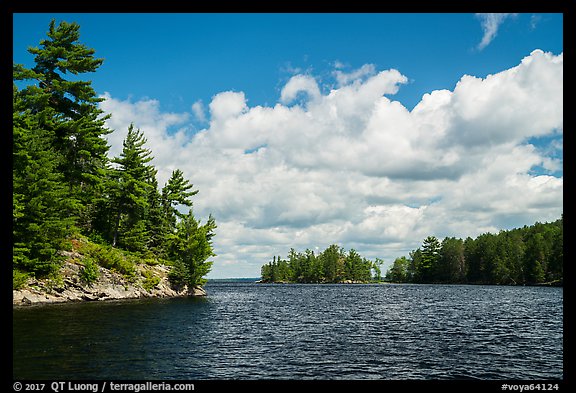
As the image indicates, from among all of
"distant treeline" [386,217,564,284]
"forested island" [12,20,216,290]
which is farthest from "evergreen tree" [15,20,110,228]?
"distant treeline" [386,217,564,284]

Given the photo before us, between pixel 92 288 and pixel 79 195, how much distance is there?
14509mm

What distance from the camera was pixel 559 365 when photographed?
22.4m

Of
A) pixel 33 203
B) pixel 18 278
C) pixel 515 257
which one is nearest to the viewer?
pixel 18 278

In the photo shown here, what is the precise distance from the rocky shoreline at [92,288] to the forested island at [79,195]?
71 cm

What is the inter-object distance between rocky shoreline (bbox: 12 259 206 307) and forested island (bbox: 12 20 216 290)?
0.71 meters

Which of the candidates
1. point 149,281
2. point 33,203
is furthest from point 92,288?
point 33,203

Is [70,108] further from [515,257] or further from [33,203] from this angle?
[515,257]

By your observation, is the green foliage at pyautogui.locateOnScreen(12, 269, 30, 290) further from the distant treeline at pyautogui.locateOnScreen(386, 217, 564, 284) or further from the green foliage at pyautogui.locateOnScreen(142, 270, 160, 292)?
the distant treeline at pyautogui.locateOnScreen(386, 217, 564, 284)

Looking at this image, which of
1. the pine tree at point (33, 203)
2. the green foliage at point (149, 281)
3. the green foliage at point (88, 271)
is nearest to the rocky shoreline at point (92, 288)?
the green foliage at point (149, 281)

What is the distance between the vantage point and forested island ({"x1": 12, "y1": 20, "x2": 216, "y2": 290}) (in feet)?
149

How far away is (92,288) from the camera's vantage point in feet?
183

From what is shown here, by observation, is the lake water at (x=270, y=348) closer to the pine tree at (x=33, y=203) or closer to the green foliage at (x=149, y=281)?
the pine tree at (x=33, y=203)

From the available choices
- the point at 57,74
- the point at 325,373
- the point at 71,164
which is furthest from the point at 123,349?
the point at 57,74

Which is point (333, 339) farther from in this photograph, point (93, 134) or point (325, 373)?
point (93, 134)
